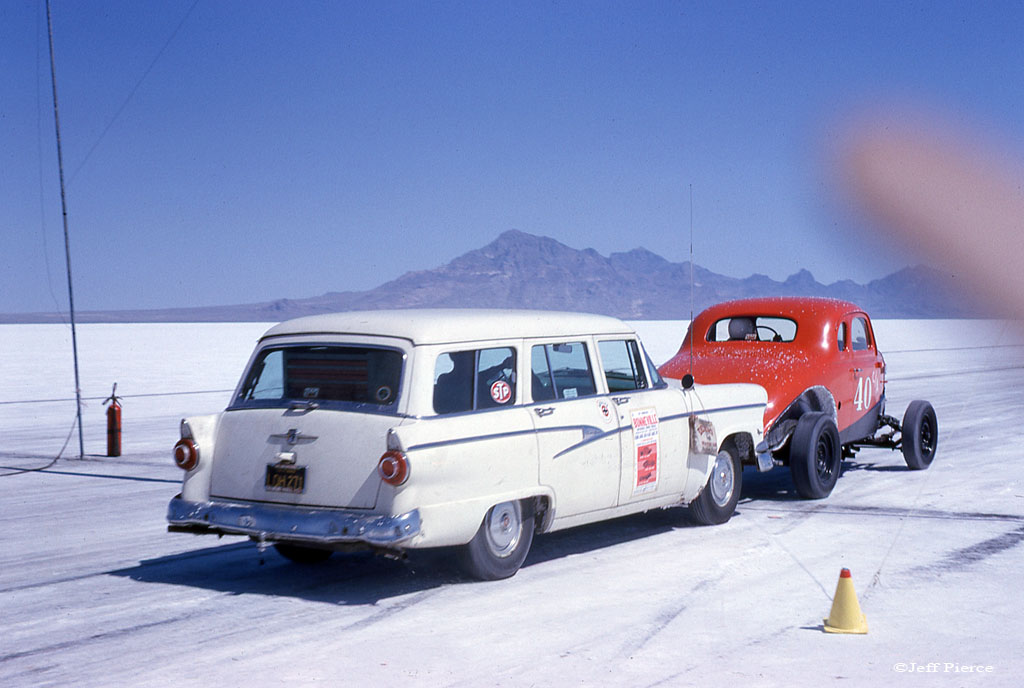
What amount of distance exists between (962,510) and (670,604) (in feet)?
15.4

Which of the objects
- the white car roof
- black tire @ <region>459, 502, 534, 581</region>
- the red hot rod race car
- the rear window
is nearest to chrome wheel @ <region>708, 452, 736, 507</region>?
the red hot rod race car

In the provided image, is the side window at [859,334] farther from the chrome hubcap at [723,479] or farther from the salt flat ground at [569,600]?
the chrome hubcap at [723,479]

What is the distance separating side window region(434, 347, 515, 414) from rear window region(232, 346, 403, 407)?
0.33 m

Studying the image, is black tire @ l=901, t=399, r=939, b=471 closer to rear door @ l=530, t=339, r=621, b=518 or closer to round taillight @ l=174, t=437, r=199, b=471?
rear door @ l=530, t=339, r=621, b=518

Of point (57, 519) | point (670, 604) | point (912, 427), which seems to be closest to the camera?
point (670, 604)

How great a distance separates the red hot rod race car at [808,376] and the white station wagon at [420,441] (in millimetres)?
2629

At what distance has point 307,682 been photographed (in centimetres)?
521

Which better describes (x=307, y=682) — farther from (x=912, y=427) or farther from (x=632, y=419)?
(x=912, y=427)

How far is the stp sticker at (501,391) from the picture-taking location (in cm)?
750

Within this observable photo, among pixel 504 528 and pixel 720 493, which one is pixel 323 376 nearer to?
pixel 504 528

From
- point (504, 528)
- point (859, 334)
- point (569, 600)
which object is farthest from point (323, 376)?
point (859, 334)

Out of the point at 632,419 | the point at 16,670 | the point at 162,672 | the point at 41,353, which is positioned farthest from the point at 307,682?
the point at 41,353

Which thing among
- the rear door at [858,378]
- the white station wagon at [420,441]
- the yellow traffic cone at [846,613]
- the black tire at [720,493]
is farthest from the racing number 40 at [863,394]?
the yellow traffic cone at [846,613]

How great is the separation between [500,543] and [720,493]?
2888mm
